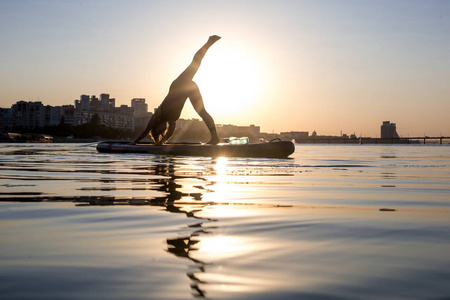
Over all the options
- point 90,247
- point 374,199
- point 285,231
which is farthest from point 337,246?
point 374,199

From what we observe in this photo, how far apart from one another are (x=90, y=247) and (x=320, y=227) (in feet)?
10.6

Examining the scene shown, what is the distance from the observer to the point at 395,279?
4.46m

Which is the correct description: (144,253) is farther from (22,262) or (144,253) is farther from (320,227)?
(320,227)

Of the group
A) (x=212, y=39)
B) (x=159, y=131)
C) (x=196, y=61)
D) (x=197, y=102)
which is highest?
(x=212, y=39)

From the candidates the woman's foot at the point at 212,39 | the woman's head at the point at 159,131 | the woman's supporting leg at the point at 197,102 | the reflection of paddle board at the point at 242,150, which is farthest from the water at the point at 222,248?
the woman's head at the point at 159,131

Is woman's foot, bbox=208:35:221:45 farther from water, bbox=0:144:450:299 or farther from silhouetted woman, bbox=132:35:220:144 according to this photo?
water, bbox=0:144:450:299

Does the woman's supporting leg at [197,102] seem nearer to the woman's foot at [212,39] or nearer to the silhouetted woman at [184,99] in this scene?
the silhouetted woman at [184,99]

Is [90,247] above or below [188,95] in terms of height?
below

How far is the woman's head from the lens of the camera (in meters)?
46.6

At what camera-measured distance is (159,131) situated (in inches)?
1842

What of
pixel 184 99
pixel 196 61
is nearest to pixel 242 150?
pixel 184 99

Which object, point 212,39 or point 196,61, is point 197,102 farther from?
point 212,39

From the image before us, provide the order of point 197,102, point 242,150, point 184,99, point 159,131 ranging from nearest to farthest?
point 242,150, point 197,102, point 184,99, point 159,131

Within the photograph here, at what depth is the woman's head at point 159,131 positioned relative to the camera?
46625 millimetres
